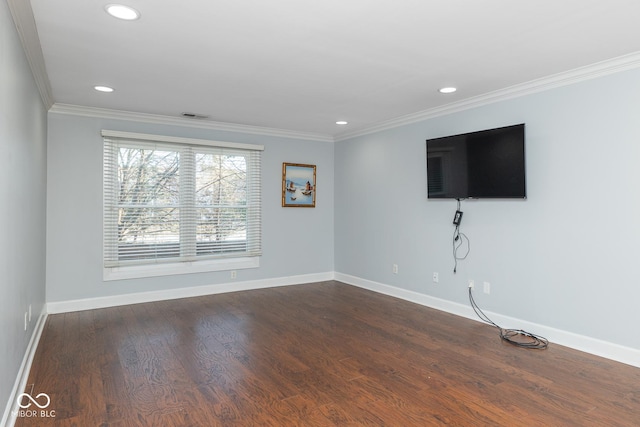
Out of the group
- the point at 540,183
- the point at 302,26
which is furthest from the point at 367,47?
the point at 540,183

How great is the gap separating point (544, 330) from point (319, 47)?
10.5 ft

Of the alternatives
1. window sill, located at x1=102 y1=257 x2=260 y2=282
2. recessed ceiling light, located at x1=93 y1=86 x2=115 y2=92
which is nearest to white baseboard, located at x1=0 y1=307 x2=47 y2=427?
window sill, located at x1=102 y1=257 x2=260 y2=282

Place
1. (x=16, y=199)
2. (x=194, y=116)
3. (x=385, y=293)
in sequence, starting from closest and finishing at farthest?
(x=16, y=199)
(x=194, y=116)
(x=385, y=293)

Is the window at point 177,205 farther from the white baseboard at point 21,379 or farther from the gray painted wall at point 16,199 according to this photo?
the white baseboard at point 21,379

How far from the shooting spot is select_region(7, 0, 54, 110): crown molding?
86.2 inches

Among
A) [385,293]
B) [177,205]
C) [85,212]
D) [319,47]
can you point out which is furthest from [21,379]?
[385,293]

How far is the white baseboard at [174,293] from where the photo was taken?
4.48 meters

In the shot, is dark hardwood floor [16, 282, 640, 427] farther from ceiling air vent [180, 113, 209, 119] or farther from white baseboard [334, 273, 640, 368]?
ceiling air vent [180, 113, 209, 119]

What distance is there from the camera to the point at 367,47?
283cm

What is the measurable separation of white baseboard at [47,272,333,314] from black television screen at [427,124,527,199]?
8.30ft

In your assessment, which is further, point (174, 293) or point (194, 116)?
point (174, 293)

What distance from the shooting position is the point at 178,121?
5.09 m

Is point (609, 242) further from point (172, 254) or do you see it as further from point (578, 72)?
point (172, 254)

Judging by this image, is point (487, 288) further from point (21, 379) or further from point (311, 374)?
point (21, 379)
